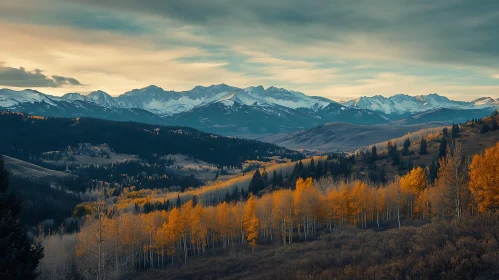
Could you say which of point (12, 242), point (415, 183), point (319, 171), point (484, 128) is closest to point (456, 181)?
point (415, 183)

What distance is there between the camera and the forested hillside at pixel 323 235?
27438 millimetres

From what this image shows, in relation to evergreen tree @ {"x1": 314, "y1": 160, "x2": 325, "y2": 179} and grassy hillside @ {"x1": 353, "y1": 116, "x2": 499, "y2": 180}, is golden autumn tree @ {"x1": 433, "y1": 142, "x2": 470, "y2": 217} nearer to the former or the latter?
grassy hillside @ {"x1": 353, "y1": 116, "x2": 499, "y2": 180}

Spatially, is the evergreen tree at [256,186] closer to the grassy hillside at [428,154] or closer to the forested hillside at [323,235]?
the forested hillside at [323,235]

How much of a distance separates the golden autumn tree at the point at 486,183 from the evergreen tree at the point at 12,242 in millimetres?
57498

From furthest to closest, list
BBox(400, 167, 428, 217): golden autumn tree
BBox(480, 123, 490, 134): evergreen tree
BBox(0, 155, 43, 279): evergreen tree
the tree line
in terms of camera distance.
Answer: BBox(480, 123, 490, 134): evergreen tree < BBox(400, 167, 428, 217): golden autumn tree < the tree line < BBox(0, 155, 43, 279): evergreen tree

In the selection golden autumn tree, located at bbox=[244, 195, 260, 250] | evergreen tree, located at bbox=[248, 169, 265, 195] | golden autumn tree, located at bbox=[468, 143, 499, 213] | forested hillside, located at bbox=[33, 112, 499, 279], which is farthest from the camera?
evergreen tree, located at bbox=[248, 169, 265, 195]

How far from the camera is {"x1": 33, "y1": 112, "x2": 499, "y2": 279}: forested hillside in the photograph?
90.0 ft

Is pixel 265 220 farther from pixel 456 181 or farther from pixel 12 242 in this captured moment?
pixel 12 242

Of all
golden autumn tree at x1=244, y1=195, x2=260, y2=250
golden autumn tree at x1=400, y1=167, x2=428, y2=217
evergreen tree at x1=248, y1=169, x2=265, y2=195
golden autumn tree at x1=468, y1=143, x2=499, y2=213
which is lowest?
evergreen tree at x1=248, y1=169, x2=265, y2=195

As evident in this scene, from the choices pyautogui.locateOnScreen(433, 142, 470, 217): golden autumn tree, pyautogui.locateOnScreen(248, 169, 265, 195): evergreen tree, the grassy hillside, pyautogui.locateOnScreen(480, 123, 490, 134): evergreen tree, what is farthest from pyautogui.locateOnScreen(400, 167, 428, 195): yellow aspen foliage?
pyautogui.locateOnScreen(480, 123, 490, 134): evergreen tree

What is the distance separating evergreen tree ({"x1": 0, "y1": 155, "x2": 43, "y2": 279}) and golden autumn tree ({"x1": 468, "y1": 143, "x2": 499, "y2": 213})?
57.5 meters

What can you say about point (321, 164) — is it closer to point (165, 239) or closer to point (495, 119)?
point (495, 119)

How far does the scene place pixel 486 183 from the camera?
54.3 metres

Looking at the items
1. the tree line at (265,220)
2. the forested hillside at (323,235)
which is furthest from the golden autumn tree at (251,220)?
the forested hillside at (323,235)
